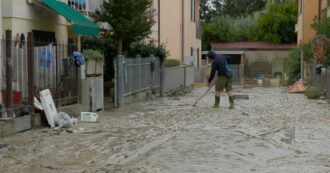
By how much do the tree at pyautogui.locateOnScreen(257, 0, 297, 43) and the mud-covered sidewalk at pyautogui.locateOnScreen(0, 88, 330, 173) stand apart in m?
35.3

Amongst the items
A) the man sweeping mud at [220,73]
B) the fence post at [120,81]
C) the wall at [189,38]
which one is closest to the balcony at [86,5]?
the fence post at [120,81]

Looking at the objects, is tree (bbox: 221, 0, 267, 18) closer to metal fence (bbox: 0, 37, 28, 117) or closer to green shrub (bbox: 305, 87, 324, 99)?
green shrub (bbox: 305, 87, 324, 99)

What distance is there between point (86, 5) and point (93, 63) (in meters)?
4.13

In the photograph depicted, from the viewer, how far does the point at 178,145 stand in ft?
35.5

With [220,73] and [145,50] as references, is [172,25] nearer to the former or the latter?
[145,50]

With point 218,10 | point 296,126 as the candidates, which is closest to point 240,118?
point 296,126

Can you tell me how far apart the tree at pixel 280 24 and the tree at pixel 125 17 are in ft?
103

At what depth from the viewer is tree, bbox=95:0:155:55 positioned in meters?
20.5

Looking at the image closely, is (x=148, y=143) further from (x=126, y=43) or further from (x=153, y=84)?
(x=153, y=84)

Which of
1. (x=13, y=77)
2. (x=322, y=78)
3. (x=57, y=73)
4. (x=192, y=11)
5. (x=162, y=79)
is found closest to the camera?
(x=13, y=77)

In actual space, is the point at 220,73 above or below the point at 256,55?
below

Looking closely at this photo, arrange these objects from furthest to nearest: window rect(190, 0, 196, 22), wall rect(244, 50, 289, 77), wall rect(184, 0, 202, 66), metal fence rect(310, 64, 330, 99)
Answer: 1. wall rect(244, 50, 289, 77)
2. window rect(190, 0, 196, 22)
3. wall rect(184, 0, 202, 66)
4. metal fence rect(310, 64, 330, 99)

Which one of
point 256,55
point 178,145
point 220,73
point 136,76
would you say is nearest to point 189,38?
point 256,55

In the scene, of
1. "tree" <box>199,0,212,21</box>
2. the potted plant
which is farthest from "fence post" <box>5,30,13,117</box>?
"tree" <box>199,0,212,21</box>
